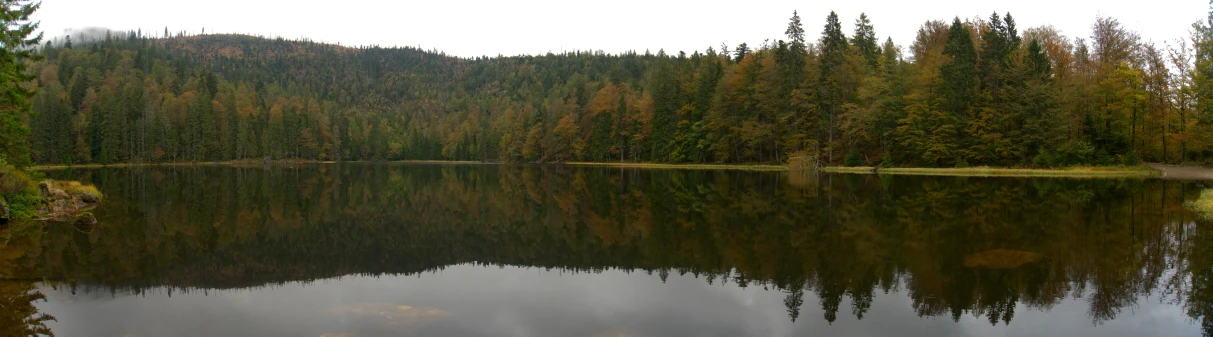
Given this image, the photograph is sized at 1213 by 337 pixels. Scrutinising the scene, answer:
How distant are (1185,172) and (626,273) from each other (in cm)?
4944

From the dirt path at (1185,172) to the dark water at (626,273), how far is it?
24.7m

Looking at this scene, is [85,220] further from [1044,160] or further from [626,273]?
[1044,160]

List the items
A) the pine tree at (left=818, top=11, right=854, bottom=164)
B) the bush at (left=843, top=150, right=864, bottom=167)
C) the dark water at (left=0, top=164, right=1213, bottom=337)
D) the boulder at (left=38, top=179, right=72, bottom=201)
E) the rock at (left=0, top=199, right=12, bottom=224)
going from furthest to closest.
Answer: the pine tree at (left=818, top=11, right=854, bottom=164), the bush at (left=843, top=150, right=864, bottom=167), the boulder at (left=38, top=179, right=72, bottom=201), the rock at (left=0, top=199, right=12, bottom=224), the dark water at (left=0, top=164, right=1213, bottom=337)

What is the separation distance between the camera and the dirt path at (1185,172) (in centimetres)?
3869

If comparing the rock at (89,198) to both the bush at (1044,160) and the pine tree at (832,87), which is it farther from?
the bush at (1044,160)

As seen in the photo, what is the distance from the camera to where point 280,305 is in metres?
9.43

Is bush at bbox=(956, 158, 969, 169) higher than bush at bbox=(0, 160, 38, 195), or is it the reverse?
bush at bbox=(956, 158, 969, 169)

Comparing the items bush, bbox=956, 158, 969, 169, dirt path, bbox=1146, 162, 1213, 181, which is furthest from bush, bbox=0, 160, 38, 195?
dirt path, bbox=1146, 162, 1213, 181

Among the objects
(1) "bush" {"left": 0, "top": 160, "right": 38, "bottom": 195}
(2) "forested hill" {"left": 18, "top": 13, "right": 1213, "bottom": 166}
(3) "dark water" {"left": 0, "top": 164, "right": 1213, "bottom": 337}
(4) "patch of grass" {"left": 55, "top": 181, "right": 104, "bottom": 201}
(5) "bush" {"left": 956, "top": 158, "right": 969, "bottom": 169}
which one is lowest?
(3) "dark water" {"left": 0, "top": 164, "right": 1213, "bottom": 337}

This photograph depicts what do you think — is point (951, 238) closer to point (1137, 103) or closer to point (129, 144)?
point (1137, 103)

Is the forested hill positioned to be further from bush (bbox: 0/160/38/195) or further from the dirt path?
bush (bbox: 0/160/38/195)

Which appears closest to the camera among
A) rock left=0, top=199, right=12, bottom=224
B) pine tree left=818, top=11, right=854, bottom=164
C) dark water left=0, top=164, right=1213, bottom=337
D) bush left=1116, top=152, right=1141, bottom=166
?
dark water left=0, top=164, right=1213, bottom=337

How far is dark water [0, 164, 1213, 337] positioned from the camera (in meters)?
8.33

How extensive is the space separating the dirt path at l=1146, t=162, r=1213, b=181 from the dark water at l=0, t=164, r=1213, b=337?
24676mm
